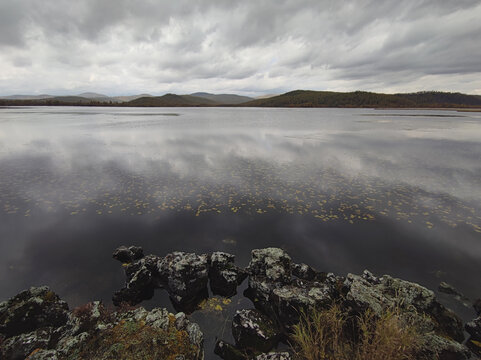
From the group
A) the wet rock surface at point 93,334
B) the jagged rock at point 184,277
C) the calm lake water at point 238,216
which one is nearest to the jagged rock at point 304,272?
the calm lake water at point 238,216

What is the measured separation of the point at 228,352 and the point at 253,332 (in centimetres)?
92

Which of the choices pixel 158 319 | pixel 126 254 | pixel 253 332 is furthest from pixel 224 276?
pixel 126 254

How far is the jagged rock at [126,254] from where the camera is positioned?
414 inches

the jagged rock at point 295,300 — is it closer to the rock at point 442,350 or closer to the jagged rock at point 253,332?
the jagged rock at point 253,332

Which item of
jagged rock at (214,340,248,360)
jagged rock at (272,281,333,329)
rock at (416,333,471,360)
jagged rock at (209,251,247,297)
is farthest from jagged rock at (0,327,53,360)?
rock at (416,333,471,360)

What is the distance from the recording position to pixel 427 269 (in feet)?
32.7

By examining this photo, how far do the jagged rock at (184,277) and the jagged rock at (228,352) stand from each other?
203cm

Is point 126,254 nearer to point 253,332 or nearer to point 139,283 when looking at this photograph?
point 139,283

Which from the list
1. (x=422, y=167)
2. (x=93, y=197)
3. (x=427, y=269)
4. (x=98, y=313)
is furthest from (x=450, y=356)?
(x=422, y=167)

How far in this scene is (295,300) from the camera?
24.7 feet

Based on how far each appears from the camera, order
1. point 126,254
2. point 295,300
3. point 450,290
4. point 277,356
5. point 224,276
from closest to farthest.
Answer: point 277,356, point 295,300, point 450,290, point 224,276, point 126,254

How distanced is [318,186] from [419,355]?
13.6 metres

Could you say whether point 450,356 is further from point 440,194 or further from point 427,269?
point 440,194

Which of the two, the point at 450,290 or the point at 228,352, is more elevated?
the point at 450,290
